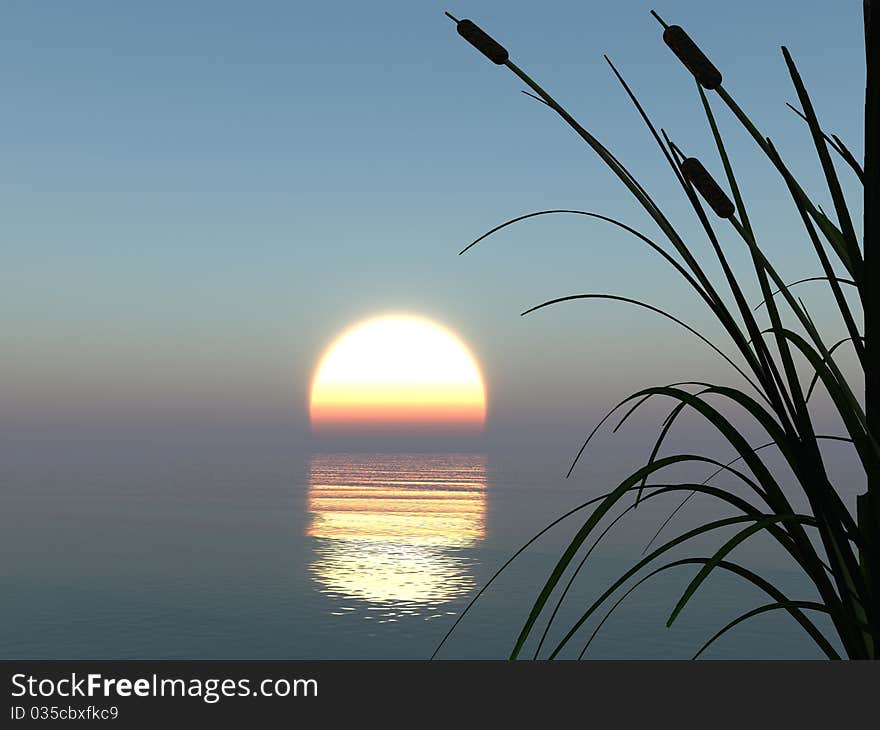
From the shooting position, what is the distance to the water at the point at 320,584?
110ft

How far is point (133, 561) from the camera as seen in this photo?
52719 millimetres

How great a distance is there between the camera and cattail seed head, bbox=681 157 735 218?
1.24 meters

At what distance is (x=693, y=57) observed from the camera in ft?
4.23

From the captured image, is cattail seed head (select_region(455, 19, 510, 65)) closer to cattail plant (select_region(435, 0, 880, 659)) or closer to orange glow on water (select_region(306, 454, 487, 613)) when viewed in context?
cattail plant (select_region(435, 0, 880, 659))

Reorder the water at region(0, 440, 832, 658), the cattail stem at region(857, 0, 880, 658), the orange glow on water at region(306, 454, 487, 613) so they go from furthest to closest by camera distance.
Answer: the orange glow on water at region(306, 454, 487, 613), the water at region(0, 440, 832, 658), the cattail stem at region(857, 0, 880, 658)

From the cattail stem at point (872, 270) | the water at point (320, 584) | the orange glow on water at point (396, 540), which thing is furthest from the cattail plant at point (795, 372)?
the orange glow on water at point (396, 540)

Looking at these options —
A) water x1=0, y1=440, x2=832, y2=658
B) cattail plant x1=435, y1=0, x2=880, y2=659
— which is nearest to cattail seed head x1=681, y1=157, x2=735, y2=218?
cattail plant x1=435, y1=0, x2=880, y2=659

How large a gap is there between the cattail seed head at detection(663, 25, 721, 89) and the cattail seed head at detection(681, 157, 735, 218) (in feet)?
0.38

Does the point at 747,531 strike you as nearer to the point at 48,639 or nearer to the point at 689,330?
the point at 689,330

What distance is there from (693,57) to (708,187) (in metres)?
0.19

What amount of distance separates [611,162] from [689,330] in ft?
0.80

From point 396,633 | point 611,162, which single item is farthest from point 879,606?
point 396,633

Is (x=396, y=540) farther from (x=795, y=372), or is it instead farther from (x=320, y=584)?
(x=795, y=372)
